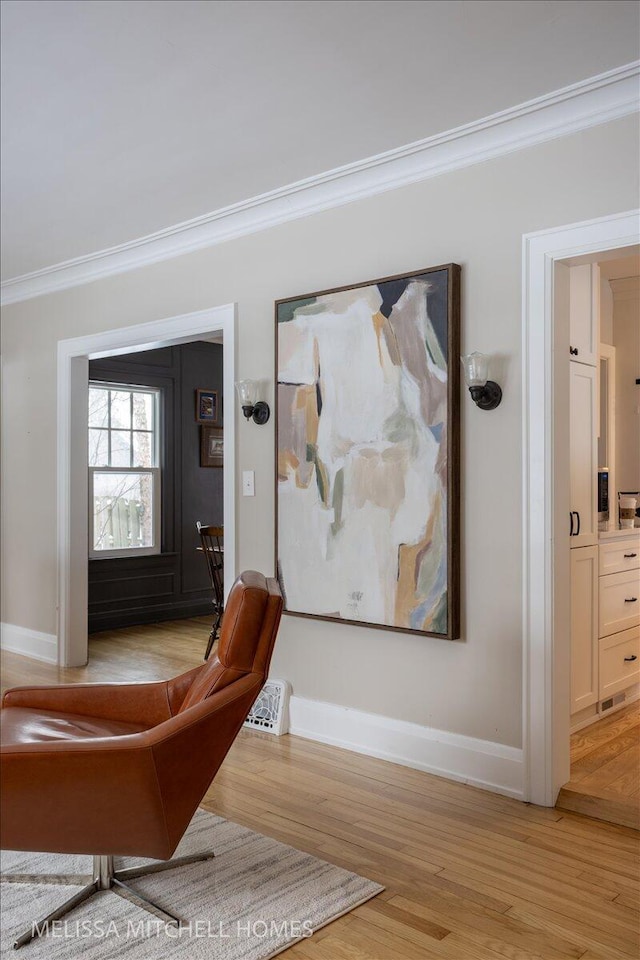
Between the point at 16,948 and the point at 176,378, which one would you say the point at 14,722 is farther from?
the point at 176,378

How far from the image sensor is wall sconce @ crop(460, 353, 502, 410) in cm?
329

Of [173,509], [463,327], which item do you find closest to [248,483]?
[463,327]

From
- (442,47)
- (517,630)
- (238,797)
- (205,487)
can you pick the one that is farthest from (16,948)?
(205,487)

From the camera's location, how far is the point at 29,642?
233 inches

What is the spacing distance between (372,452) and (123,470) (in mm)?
3903

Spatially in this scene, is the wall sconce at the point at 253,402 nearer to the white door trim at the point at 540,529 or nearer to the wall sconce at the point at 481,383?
the wall sconce at the point at 481,383

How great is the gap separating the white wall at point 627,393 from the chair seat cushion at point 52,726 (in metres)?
3.74

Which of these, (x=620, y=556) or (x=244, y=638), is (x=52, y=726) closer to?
(x=244, y=638)

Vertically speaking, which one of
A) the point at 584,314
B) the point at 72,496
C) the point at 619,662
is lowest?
the point at 619,662

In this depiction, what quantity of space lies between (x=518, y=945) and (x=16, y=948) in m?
1.38

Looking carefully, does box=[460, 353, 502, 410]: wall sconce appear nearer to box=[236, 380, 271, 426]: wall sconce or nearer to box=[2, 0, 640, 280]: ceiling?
box=[2, 0, 640, 280]: ceiling

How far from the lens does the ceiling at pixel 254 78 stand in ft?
8.33

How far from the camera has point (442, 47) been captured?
2.73 metres

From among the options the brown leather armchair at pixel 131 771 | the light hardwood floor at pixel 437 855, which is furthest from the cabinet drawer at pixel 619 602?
the brown leather armchair at pixel 131 771
